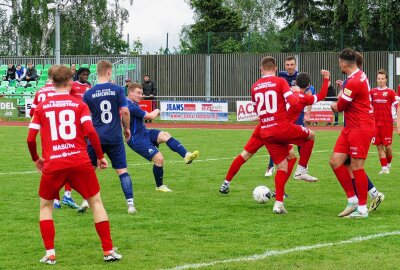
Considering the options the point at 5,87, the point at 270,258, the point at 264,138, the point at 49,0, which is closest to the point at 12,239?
the point at 270,258

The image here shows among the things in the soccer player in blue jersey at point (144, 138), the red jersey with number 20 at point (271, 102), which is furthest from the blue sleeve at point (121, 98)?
the red jersey with number 20 at point (271, 102)

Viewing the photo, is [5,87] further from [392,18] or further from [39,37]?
[392,18]

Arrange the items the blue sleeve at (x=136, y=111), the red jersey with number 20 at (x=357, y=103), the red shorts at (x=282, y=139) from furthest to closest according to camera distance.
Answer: the blue sleeve at (x=136, y=111), the red shorts at (x=282, y=139), the red jersey with number 20 at (x=357, y=103)

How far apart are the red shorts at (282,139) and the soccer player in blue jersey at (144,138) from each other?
1.75 metres

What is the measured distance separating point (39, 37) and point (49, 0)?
2.68 metres

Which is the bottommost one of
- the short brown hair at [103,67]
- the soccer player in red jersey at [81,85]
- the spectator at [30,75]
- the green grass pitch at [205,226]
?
the green grass pitch at [205,226]

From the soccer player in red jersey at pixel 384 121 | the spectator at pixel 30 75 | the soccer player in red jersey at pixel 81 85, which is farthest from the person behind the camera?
the spectator at pixel 30 75

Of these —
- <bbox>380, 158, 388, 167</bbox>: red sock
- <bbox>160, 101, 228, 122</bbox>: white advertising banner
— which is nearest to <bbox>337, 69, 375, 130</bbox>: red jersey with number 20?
<bbox>380, 158, 388, 167</bbox>: red sock

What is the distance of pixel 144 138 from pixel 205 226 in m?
3.34

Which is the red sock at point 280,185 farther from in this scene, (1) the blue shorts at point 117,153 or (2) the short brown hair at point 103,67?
(2) the short brown hair at point 103,67

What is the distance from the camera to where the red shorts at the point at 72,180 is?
7.84 meters

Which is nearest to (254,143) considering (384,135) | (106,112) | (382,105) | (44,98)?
(106,112)

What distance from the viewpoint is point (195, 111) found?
112ft

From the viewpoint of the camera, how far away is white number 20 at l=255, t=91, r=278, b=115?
35.9 ft
